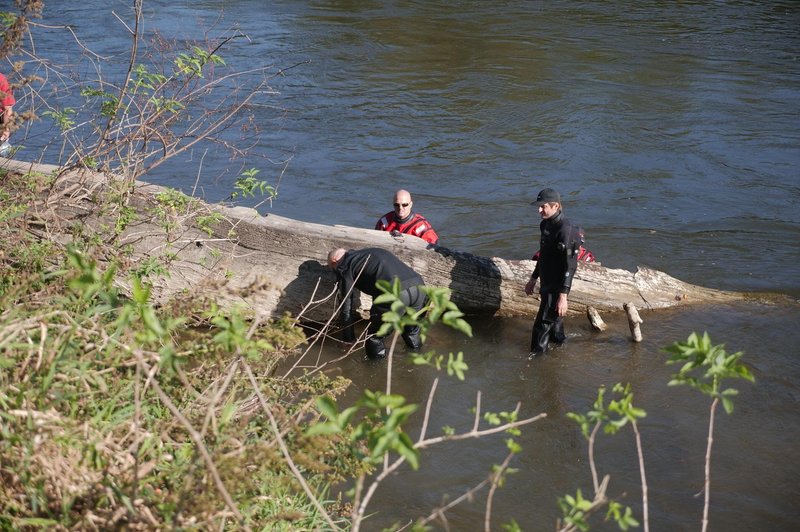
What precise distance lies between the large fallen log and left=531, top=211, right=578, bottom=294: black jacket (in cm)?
58

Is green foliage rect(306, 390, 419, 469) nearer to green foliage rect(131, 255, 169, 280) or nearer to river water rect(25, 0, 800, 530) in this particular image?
river water rect(25, 0, 800, 530)

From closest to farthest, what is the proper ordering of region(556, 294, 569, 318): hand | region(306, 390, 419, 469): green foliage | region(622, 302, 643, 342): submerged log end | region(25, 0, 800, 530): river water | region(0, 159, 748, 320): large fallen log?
1. region(306, 390, 419, 469): green foliage
2. region(25, 0, 800, 530): river water
3. region(0, 159, 748, 320): large fallen log
4. region(556, 294, 569, 318): hand
5. region(622, 302, 643, 342): submerged log end

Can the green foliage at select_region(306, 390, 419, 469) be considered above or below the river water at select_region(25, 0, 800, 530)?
above

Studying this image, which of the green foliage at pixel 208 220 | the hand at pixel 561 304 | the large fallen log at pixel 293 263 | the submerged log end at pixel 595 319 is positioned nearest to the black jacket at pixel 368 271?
the large fallen log at pixel 293 263

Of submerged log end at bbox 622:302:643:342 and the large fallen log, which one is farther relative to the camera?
submerged log end at bbox 622:302:643:342

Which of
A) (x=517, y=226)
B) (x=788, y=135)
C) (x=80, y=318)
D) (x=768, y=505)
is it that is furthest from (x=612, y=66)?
(x=80, y=318)

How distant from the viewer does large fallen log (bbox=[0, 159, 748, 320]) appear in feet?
23.8

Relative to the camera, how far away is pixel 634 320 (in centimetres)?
794

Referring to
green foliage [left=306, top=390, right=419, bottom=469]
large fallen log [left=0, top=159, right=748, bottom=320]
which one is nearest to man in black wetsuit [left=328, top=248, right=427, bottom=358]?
large fallen log [left=0, top=159, right=748, bottom=320]

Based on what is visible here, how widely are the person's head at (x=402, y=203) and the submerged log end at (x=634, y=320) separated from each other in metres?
2.31

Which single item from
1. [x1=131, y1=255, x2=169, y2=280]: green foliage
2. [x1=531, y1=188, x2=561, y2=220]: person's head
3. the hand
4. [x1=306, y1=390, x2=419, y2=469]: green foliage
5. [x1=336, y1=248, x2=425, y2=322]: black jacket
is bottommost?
the hand

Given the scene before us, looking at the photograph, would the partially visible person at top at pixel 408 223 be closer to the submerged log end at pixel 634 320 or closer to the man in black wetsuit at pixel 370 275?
the man in black wetsuit at pixel 370 275

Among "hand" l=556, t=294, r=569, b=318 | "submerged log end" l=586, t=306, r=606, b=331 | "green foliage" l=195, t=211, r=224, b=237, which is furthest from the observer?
"submerged log end" l=586, t=306, r=606, b=331

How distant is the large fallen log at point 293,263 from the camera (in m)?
7.24
